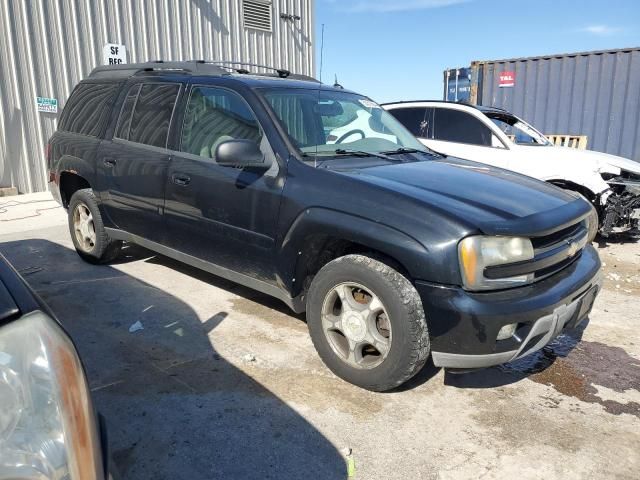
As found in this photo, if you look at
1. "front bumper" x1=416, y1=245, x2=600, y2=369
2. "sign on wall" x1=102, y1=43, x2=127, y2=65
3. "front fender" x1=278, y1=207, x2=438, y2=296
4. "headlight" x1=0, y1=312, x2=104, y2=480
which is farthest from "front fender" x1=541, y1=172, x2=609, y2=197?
"sign on wall" x1=102, y1=43, x2=127, y2=65

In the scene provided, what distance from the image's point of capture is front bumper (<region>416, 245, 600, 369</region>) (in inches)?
99.8

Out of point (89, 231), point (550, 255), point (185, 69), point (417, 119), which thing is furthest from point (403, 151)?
point (417, 119)

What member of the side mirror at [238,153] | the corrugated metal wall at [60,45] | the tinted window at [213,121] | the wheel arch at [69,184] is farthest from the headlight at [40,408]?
the corrugated metal wall at [60,45]

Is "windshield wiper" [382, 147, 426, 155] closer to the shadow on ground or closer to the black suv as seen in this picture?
the black suv

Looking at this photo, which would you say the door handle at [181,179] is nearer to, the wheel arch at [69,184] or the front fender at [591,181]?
the wheel arch at [69,184]

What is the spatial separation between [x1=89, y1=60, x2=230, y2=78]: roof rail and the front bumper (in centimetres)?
265

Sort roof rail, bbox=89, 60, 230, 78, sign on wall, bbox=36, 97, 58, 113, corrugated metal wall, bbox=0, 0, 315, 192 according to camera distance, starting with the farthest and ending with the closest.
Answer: sign on wall, bbox=36, 97, 58, 113
corrugated metal wall, bbox=0, 0, 315, 192
roof rail, bbox=89, 60, 230, 78

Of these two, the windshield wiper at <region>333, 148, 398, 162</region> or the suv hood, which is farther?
the windshield wiper at <region>333, 148, 398, 162</region>

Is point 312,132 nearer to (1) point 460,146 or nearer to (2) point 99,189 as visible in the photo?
(2) point 99,189

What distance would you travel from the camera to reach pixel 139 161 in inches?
167

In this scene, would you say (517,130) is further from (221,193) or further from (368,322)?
(368,322)

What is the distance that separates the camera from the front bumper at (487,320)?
254cm

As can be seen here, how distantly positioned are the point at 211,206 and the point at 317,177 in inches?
37.1

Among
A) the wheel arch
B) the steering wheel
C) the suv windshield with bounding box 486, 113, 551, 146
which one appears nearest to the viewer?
the steering wheel
